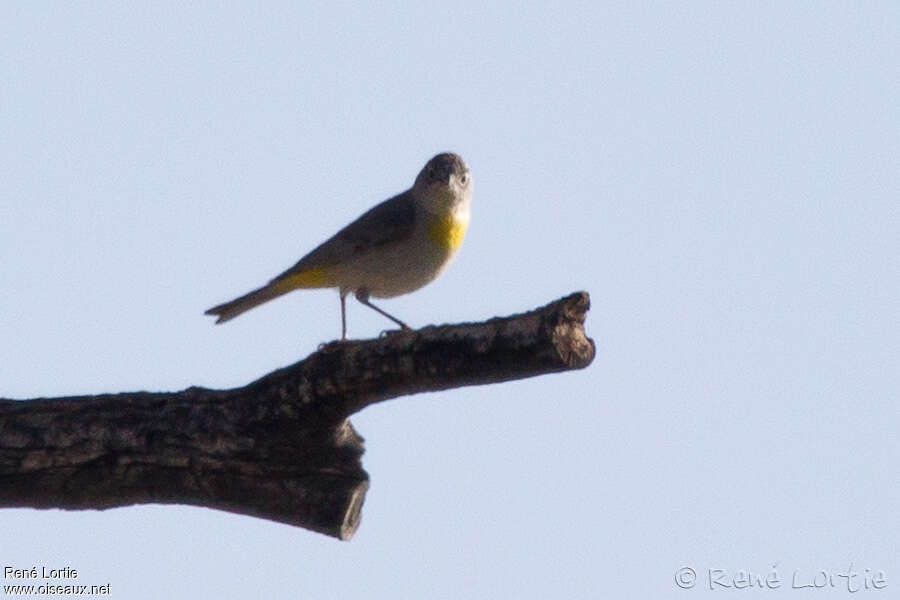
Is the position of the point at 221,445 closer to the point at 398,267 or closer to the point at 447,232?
the point at 398,267

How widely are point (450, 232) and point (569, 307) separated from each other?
14.1 feet

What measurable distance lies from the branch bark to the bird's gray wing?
3.25 m

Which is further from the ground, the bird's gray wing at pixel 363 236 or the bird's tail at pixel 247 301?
the bird's gray wing at pixel 363 236

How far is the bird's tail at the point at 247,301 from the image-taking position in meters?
9.48

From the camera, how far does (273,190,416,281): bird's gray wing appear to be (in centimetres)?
929

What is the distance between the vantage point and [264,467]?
5.92 metres

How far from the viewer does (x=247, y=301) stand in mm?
9492

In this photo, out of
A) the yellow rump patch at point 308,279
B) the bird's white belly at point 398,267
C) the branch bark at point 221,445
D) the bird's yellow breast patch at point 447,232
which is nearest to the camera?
the branch bark at point 221,445

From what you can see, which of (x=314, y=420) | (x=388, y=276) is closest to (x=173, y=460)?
(x=314, y=420)

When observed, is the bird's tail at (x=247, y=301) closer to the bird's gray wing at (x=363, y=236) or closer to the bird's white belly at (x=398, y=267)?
the bird's gray wing at (x=363, y=236)

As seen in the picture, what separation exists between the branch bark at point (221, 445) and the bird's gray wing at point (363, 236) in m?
3.25

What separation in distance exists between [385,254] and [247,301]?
106 cm

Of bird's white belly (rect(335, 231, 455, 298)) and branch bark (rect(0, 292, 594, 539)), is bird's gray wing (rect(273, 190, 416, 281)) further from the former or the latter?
branch bark (rect(0, 292, 594, 539))

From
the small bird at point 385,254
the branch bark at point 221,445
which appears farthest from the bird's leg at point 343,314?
the branch bark at point 221,445
